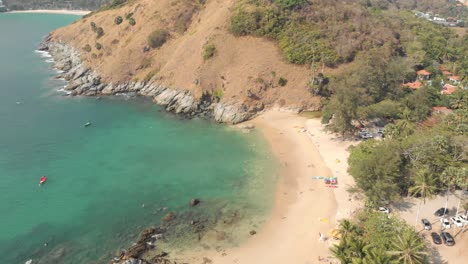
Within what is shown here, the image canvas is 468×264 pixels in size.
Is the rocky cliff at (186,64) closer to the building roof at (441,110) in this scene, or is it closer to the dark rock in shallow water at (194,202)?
the building roof at (441,110)

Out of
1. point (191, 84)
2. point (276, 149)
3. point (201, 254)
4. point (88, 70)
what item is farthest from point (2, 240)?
point (88, 70)

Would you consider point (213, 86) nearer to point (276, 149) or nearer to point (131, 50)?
point (276, 149)

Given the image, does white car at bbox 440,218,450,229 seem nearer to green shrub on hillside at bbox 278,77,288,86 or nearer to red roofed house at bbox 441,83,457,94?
green shrub on hillside at bbox 278,77,288,86

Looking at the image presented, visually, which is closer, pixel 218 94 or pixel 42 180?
pixel 42 180

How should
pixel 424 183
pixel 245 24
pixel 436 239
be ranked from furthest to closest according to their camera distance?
pixel 245 24 → pixel 424 183 → pixel 436 239

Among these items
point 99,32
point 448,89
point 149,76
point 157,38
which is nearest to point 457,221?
point 448,89

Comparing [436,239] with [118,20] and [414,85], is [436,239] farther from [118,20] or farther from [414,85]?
[118,20]

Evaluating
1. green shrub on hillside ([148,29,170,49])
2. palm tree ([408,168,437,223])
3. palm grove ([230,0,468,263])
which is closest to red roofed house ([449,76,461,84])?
palm grove ([230,0,468,263])

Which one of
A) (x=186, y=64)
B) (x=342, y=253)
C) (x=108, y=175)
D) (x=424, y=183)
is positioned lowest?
(x=108, y=175)
